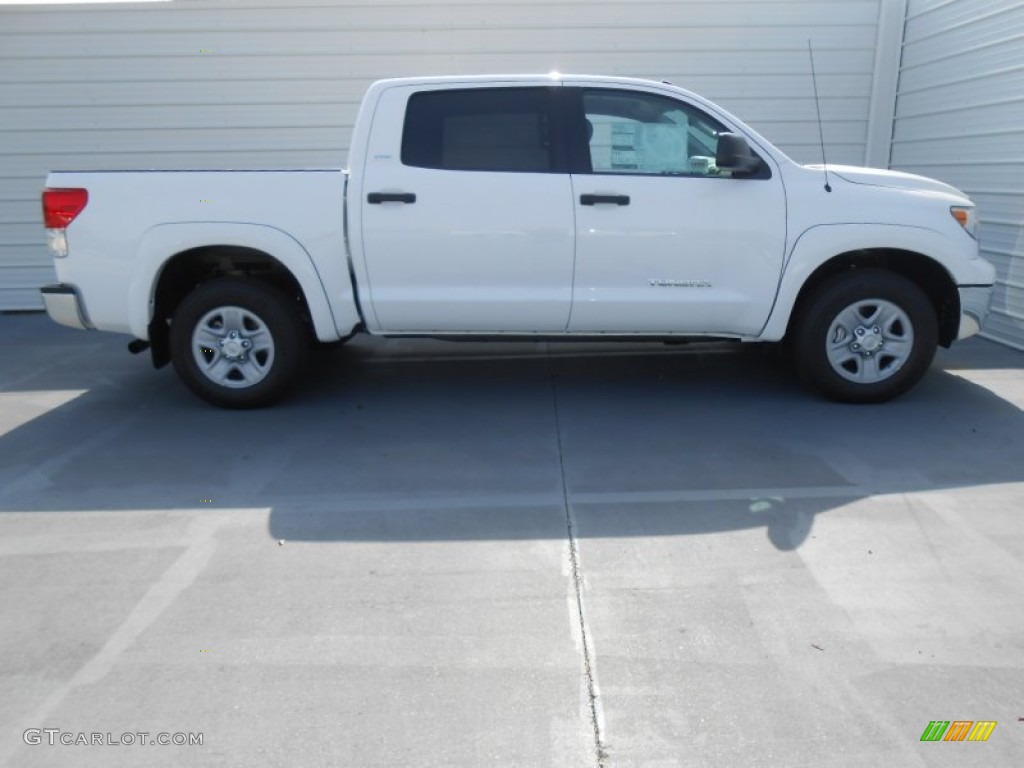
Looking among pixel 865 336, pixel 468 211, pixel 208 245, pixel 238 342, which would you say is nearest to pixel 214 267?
pixel 208 245

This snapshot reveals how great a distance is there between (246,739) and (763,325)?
3.96 meters

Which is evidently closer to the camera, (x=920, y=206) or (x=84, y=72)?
(x=920, y=206)

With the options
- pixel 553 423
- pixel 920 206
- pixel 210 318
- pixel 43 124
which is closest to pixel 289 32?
pixel 43 124

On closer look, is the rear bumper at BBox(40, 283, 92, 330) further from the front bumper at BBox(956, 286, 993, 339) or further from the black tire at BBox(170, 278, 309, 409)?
the front bumper at BBox(956, 286, 993, 339)

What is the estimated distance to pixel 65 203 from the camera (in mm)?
5133

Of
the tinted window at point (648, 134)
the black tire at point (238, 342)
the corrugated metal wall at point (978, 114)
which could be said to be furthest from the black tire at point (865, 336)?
the black tire at point (238, 342)

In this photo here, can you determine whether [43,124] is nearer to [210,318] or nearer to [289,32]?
[289,32]

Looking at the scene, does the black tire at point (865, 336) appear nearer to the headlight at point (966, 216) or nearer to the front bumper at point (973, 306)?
the front bumper at point (973, 306)

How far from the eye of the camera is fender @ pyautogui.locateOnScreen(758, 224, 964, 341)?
5160 mm

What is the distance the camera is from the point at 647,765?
7.80ft

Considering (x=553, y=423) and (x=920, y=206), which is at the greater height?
(x=920, y=206)

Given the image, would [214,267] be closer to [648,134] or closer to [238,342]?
[238,342]

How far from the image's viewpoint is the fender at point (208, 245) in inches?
202

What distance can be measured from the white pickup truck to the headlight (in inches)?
0.6
